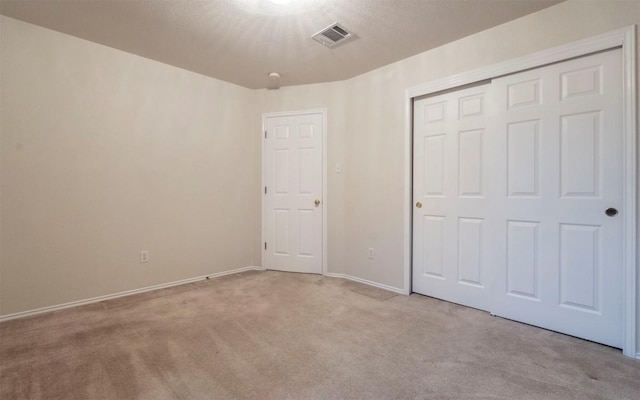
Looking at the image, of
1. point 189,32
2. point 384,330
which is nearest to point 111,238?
point 189,32

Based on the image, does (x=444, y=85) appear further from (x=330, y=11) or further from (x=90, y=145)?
(x=90, y=145)

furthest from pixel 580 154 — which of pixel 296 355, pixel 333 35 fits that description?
pixel 296 355

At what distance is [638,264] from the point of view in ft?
6.36

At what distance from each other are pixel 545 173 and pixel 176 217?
3.61 meters

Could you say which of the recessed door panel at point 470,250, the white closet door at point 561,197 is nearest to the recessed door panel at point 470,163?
the white closet door at point 561,197

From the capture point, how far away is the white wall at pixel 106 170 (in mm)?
2523

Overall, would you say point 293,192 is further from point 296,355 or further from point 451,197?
point 296,355

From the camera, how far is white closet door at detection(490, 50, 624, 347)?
207 cm

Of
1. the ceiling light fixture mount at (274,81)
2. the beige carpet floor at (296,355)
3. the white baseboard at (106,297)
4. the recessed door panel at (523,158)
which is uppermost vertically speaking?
the ceiling light fixture mount at (274,81)

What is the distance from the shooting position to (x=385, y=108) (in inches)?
133

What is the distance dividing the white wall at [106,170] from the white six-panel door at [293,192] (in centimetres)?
43

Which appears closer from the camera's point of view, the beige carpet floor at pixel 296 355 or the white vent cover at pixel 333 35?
the beige carpet floor at pixel 296 355

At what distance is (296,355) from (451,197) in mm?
2005

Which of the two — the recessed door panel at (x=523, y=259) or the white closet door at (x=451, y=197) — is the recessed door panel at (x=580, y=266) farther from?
the white closet door at (x=451, y=197)
